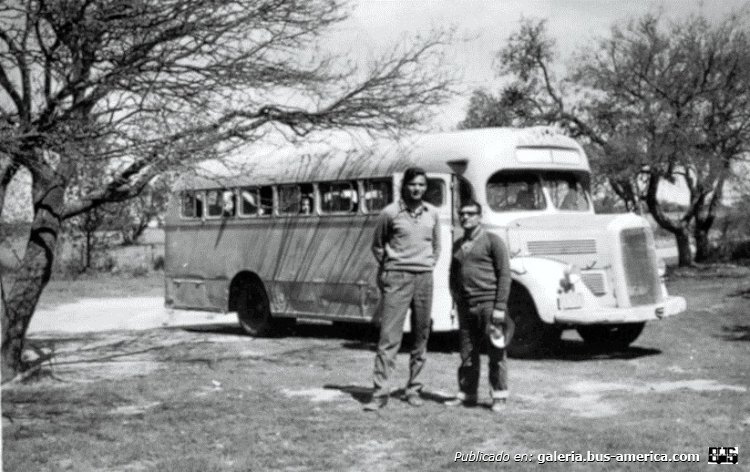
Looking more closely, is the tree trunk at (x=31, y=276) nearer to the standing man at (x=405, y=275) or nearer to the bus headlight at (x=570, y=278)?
the standing man at (x=405, y=275)

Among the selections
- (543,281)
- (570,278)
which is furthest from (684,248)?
(543,281)

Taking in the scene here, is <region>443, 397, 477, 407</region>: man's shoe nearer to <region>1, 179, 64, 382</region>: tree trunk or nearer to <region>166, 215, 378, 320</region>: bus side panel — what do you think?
<region>166, 215, 378, 320</region>: bus side panel

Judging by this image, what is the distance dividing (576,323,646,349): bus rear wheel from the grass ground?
243 mm

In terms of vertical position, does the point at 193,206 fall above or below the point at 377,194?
above

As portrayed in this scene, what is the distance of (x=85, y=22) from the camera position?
21.1 feet

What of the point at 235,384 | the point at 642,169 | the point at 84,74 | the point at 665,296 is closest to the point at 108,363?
the point at 235,384

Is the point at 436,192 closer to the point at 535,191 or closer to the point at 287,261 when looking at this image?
the point at 535,191

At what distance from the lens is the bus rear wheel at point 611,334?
11773 millimetres

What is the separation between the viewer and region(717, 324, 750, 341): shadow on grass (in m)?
13.0

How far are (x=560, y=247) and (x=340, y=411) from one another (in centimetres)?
428

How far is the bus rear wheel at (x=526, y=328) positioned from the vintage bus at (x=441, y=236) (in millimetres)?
13

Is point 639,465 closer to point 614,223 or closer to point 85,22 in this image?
point 85,22

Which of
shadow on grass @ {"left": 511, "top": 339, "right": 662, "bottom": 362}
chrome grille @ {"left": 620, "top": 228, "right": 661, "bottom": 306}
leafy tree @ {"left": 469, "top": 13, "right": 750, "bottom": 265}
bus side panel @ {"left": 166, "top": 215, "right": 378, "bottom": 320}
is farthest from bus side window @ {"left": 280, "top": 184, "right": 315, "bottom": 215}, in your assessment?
leafy tree @ {"left": 469, "top": 13, "right": 750, "bottom": 265}

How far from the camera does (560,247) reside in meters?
11.0
